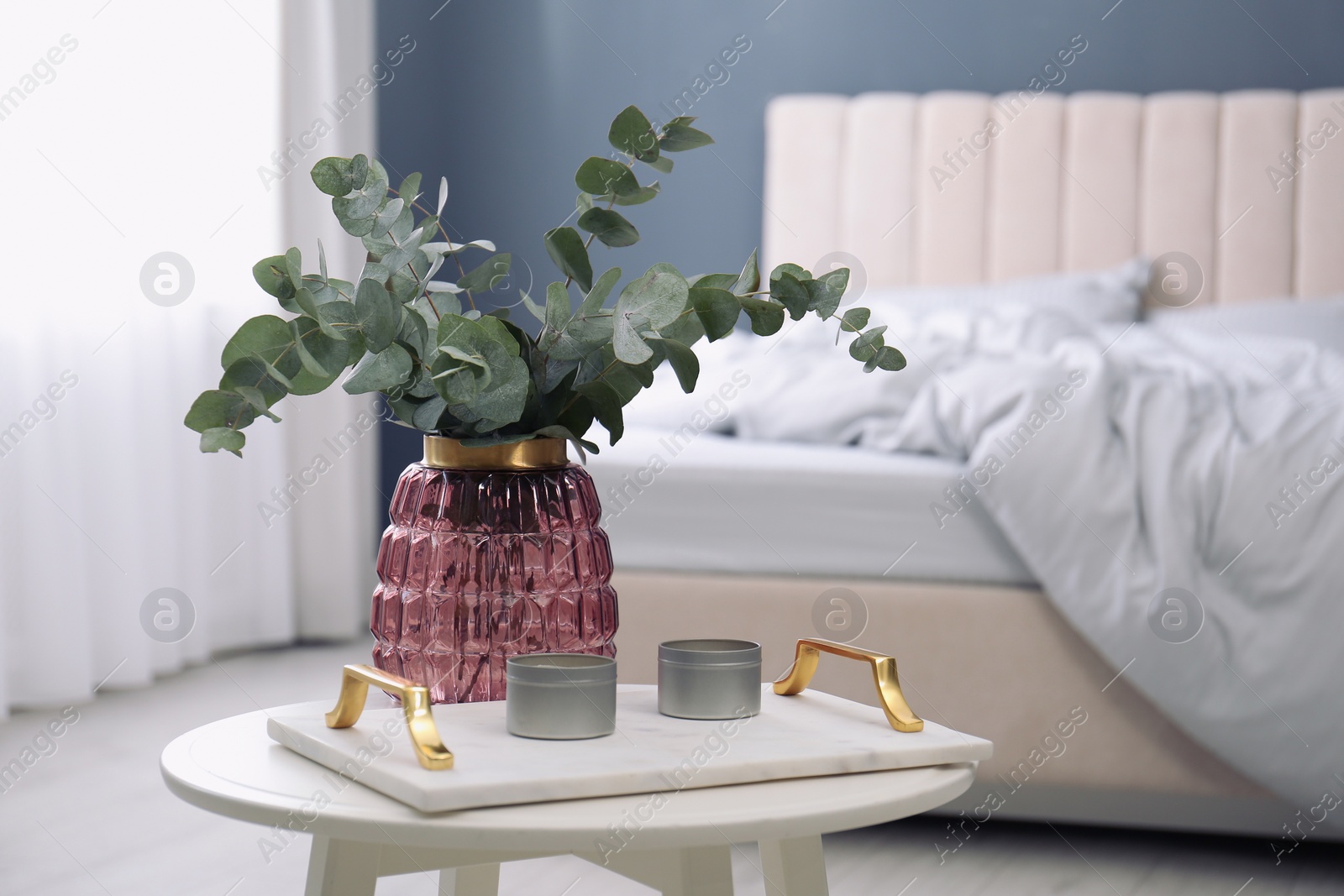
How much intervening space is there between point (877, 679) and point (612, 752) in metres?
0.21

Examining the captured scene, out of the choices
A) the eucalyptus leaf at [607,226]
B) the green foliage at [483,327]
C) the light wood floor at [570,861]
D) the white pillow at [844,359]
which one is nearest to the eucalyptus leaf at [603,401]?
the green foliage at [483,327]

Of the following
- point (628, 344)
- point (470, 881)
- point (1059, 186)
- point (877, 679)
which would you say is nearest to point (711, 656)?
point (877, 679)

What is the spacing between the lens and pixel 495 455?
2.96 feet

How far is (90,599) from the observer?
108 inches

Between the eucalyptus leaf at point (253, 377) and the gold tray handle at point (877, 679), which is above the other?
the eucalyptus leaf at point (253, 377)

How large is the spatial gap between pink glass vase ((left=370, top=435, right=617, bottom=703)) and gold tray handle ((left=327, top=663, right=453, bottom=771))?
0.21 ft

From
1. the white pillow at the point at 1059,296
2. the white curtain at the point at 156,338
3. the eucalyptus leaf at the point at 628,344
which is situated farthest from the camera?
the white pillow at the point at 1059,296

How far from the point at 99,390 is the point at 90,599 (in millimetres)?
458

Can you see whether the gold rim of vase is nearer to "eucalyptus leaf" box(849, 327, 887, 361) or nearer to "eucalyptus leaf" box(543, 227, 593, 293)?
"eucalyptus leaf" box(543, 227, 593, 293)

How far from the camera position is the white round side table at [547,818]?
68cm

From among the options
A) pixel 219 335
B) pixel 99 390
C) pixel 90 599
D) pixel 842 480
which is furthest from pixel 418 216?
pixel 842 480

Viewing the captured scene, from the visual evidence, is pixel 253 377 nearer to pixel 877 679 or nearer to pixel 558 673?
pixel 558 673

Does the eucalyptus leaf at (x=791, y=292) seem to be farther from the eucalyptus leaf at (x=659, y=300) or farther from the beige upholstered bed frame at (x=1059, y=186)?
the beige upholstered bed frame at (x=1059, y=186)

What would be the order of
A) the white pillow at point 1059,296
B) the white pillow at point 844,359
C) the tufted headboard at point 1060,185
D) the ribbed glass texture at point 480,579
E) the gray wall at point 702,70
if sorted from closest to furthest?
the ribbed glass texture at point 480,579 < the white pillow at point 844,359 < the white pillow at point 1059,296 < the tufted headboard at point 1060,185 < the gray wall at point 702,70
